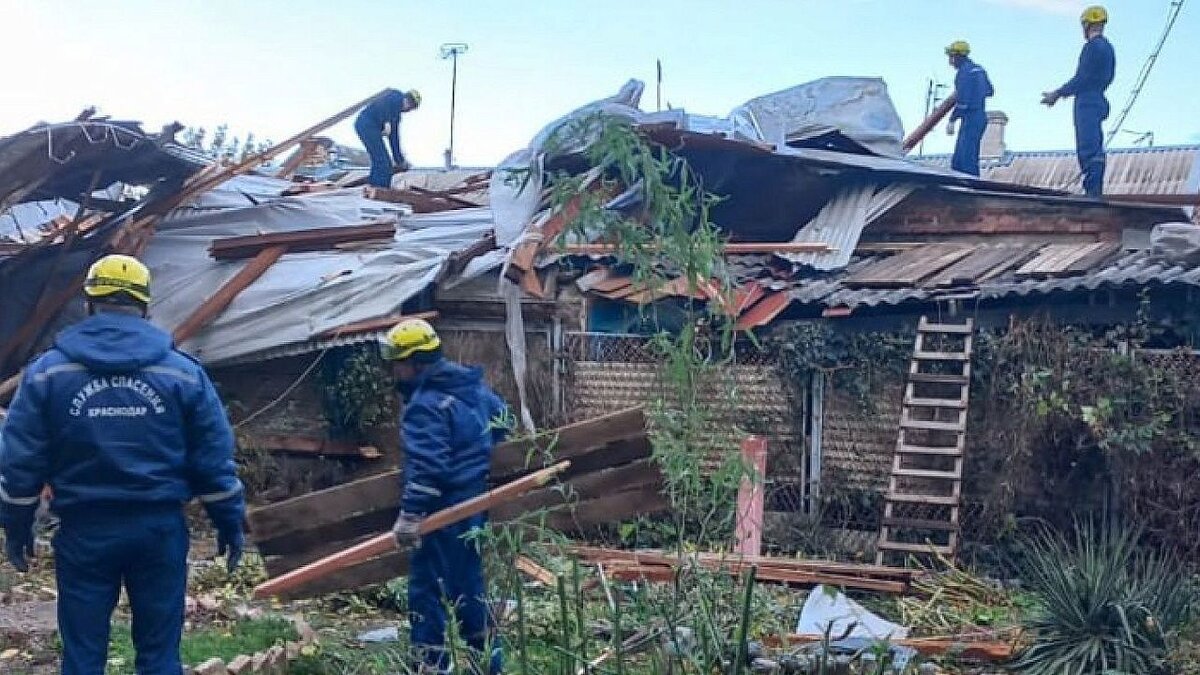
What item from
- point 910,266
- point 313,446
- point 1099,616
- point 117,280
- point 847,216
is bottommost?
point 313,446

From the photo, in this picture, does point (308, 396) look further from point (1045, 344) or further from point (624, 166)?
point (624, 166)

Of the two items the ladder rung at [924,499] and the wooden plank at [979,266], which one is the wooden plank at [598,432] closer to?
the ladder rung at [924,499]

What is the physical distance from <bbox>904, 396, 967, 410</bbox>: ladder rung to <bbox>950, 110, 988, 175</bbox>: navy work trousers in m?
4.78

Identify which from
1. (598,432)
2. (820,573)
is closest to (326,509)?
(598,432)

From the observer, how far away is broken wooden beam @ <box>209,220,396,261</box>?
12125mm

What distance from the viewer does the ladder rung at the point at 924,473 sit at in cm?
934

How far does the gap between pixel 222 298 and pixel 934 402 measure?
6550 mm

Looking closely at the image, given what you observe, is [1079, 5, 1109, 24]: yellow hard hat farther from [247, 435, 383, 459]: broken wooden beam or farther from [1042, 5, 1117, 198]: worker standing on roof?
[247, 435, 383, 459]: broken wooden beam

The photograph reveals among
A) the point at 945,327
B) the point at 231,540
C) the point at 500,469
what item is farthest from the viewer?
the point at 945,327

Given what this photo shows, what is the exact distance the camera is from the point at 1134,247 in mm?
11008

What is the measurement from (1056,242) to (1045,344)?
265 cm

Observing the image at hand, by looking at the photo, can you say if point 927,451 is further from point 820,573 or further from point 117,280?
point 117,280

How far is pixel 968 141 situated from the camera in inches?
535

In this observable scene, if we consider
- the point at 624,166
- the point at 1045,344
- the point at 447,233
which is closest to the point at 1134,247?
the point at 1045,344
